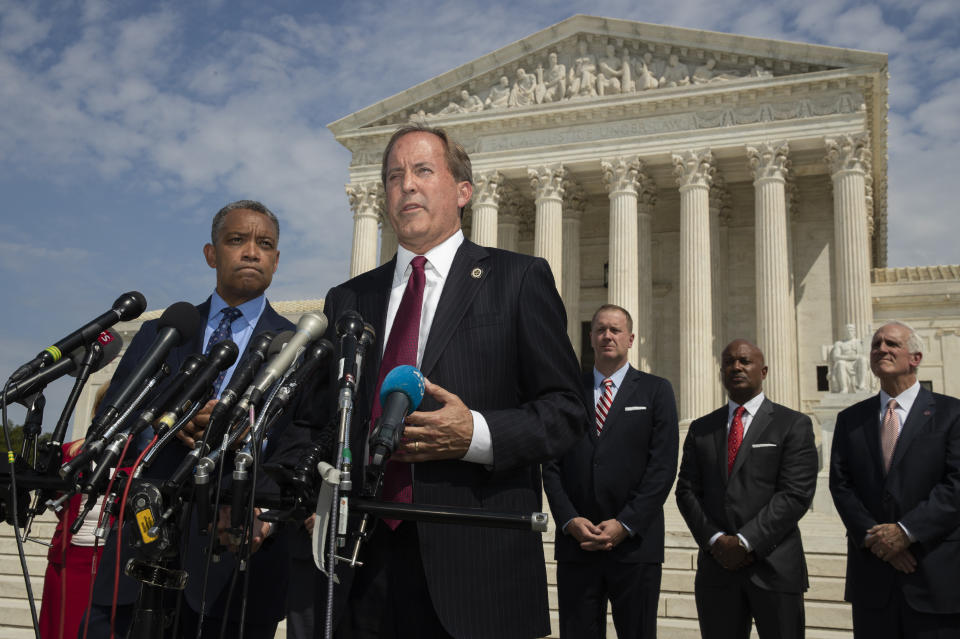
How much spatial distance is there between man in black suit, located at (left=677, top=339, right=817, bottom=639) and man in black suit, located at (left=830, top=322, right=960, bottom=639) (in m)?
0.34

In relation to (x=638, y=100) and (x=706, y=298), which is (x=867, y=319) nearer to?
(x=706, y=298)

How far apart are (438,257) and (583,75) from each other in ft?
101

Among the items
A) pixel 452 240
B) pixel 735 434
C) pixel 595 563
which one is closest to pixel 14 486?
pixel 452 240

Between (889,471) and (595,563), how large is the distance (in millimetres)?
2184

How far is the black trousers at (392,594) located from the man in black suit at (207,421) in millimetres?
532

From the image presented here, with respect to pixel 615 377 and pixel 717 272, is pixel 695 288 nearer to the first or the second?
pixel 717 272

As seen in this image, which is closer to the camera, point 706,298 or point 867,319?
point 867,319

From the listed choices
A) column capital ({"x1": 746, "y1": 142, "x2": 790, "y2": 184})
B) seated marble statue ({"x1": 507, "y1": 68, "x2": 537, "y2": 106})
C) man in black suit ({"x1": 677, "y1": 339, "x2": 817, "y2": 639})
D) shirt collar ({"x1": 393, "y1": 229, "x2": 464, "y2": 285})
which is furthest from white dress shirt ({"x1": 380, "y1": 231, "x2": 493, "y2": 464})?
seated marble statue ({"x1": 507, "y1": 68, "x2": 537, "y2": 106})

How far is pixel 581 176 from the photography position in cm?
3331

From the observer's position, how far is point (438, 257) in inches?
135

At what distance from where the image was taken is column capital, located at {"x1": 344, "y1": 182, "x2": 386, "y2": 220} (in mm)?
34281

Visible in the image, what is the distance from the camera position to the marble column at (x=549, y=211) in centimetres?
3120

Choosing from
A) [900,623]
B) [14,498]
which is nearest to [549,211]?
[900,623]

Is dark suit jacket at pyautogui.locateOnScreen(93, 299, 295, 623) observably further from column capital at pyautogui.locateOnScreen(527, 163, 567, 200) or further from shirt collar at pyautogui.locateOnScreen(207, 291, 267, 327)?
column capital at pyautogui.locateOnScreen(527, 163, 567, 200)
